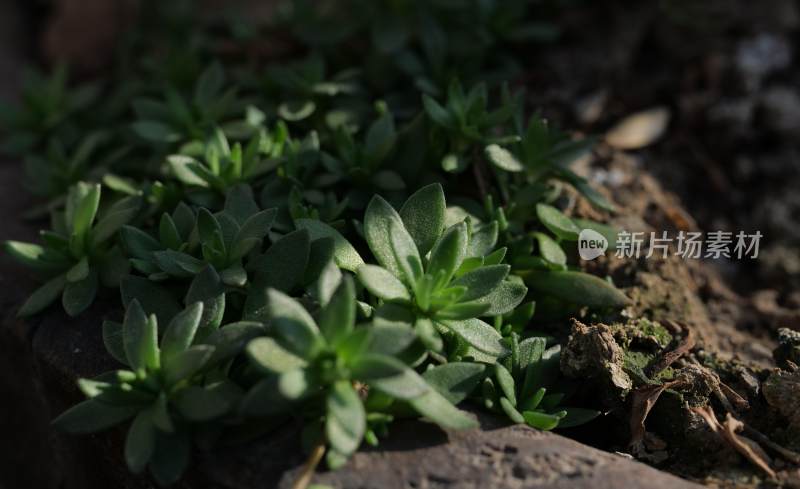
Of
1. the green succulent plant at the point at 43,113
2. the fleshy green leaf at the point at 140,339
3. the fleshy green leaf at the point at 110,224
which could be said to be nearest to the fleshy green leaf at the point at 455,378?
the fleshy green leaf at the point at 140,339

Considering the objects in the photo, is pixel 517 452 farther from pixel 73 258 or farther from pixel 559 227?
pixel 73 258

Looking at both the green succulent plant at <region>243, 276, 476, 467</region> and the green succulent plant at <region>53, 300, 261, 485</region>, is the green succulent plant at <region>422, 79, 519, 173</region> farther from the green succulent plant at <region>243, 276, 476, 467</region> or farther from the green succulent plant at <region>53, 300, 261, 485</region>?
the green succulent plant at <region>53, 300, 261, 485</region>

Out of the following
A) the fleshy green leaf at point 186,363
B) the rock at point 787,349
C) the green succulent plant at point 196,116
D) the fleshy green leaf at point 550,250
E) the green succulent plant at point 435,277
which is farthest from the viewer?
the green succulent plant at point 196,116

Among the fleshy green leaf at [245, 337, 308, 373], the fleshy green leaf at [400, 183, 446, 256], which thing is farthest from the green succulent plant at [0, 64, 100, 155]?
the fleshy green leaf at [245, 337, 308, 373]

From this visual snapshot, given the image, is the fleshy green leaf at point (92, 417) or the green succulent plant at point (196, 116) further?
the green succulent plant at point (196, 116)

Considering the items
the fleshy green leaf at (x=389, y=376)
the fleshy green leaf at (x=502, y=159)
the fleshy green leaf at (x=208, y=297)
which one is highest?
the fleshy green leaf at (x=502, y=159)

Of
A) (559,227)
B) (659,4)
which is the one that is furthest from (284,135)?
(659,4)

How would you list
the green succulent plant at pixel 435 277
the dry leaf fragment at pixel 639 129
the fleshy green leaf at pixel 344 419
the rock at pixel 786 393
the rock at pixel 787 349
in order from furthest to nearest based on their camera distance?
the dry leaf fragment at pixel 639 129 → the rock at pixel 787 349 → the rock at pixel 786 393 → the green succulent plant at pixel 435 277 → the fleshy green leaf at pixel 344 419

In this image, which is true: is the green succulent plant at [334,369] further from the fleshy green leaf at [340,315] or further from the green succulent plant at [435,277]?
the green succulent plant at [435,277]
